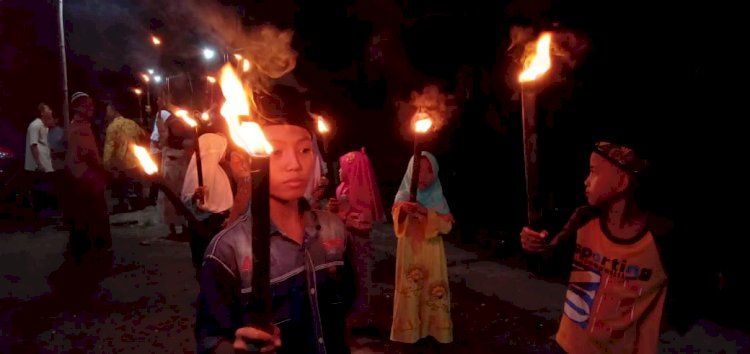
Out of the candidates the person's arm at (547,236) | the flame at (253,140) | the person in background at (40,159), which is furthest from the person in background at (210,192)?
the person in background at (40,159)

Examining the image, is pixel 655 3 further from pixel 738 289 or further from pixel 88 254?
pixel 88 254

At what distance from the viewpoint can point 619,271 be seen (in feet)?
10.9

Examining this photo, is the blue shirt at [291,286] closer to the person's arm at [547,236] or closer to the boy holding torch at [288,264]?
the boy holding torch at [288,264]

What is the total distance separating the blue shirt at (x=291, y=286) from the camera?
86.4 inches

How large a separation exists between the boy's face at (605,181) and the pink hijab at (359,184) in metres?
3.05

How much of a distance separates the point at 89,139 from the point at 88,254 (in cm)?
284

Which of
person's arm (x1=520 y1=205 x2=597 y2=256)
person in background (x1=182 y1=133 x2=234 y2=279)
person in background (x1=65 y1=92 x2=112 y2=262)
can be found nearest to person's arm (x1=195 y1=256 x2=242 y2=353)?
person's arm (x1=520 y1=205 x2=597 y2=256)

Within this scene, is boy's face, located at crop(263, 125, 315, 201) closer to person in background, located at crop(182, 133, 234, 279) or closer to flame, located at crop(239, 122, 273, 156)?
flame, located at crop(239, 122, 273, 156)

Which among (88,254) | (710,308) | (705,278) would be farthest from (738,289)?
(88,254)

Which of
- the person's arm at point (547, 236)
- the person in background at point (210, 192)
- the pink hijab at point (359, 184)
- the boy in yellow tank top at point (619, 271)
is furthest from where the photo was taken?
the pink hijab at point (359, 184)

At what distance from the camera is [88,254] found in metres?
9.92

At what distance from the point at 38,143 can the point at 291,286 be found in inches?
587

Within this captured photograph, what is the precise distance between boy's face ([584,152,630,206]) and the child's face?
2.18 metres

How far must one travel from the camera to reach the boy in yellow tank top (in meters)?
3.27
